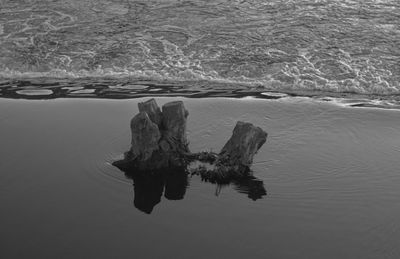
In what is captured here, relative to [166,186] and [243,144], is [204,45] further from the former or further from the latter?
[166,186]

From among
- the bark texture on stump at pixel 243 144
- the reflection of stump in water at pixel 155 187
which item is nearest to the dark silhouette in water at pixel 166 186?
the reflection of stump in water at pixel 155 187

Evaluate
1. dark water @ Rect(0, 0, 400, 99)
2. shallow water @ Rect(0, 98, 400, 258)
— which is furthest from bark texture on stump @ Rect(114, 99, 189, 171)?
dark water @ Rect(0, 0, 400, 99)

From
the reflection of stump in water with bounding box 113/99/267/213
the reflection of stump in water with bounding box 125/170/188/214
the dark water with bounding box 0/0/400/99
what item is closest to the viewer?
A: the reflection of stump in water with bounding box 125/170/188/214

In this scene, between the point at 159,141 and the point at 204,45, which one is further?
the point at 204,45

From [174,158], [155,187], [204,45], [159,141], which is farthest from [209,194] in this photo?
[204,45]

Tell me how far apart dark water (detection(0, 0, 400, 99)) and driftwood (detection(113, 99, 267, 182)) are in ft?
11.1

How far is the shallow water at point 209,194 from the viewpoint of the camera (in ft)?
19.7

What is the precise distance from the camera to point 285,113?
9.24m

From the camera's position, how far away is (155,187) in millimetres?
7043

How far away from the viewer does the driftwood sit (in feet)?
23.4

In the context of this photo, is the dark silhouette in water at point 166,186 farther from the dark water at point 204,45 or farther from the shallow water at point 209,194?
the dark water at point 204,45

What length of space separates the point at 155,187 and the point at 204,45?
250 inches

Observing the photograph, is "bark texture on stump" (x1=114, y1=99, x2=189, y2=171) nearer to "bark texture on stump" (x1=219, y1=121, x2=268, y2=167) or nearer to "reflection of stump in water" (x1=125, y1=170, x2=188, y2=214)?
"reflection of stump in water" (x1=125, y1=170, x2=188, y2=214)

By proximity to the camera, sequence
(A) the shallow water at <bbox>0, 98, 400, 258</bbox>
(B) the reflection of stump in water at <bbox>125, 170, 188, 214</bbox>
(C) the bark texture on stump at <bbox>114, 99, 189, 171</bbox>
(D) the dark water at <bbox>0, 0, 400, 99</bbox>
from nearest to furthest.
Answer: (A) the shallow water at <bbox>0, 98, 400, 258</bbox> → (B) the reflection of stump in water at <bbox>125, 170, 188, 214</bbox> → (C) the bark texture on stump at <bbox>114, 99, 189, 171</bbox> → (D) the dark water at <bbox>0, 0, 400, 99</bbox>
